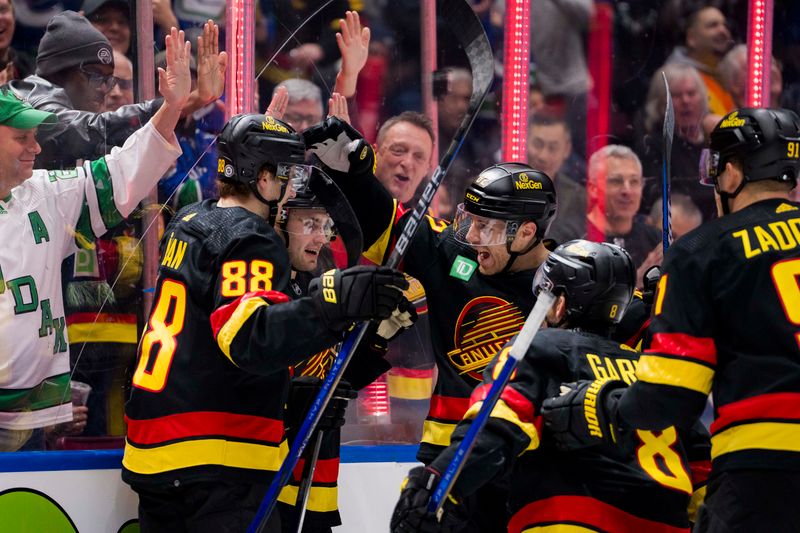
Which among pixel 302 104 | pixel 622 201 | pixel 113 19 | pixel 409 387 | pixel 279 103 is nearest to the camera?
pixel 113 19

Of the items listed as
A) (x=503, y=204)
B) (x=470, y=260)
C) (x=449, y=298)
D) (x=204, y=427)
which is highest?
(x=503, y=204)

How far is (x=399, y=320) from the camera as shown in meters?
3.39

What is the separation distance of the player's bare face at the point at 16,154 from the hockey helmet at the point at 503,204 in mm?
1305

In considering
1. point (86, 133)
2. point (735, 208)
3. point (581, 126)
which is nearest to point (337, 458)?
point (86, 133)

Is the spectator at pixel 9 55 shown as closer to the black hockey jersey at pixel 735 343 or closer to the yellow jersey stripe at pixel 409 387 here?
the yellow jersey stripe at pixel 409 387

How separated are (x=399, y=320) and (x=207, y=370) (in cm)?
60

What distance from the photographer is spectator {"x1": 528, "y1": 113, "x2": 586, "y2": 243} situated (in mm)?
4973

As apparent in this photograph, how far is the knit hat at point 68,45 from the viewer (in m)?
3.75

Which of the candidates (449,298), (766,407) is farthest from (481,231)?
(766,407)

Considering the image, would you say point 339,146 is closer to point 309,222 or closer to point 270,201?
point 309,222

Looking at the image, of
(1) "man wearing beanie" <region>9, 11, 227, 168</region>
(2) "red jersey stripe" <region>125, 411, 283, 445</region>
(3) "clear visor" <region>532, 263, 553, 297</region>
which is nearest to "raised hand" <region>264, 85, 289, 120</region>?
(1) "man wearing beanie" <region>9, 11, 227, 168</region>

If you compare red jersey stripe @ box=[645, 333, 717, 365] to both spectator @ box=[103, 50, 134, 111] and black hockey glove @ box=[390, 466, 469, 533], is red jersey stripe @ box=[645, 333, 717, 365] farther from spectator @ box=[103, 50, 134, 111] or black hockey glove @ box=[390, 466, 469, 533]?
spectator @ box=[103, 50, 134, 111]

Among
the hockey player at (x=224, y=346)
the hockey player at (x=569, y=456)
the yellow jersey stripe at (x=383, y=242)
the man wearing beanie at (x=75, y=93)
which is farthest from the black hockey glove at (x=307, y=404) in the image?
the man wearing beanie at (x=75, y=93)

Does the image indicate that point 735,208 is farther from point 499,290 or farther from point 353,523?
point 353,523
